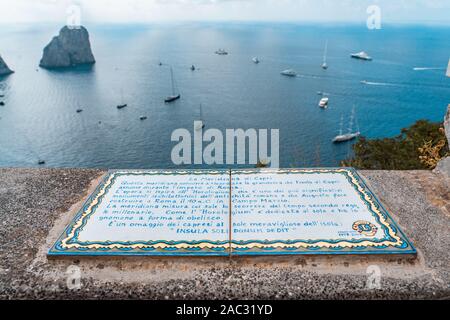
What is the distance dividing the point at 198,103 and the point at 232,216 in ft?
180

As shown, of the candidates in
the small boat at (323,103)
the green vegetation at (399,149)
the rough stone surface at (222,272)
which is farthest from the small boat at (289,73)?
the rough stone surface at (222,272)

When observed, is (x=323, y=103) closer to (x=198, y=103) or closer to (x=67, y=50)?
(x=198, y=103)

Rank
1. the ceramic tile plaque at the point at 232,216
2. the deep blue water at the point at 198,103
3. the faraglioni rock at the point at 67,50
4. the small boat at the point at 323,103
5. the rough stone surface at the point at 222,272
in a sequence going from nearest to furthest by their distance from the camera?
the rough stone surface at the point at 222,272, the ceramic tile plaque at the point at 232,216, the deep blue water at the point at 198,103, the small boat at the point at 323,103, the faraglioni rock at the point at 67,50

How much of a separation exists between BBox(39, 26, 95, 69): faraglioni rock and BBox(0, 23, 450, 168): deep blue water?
18.4ft

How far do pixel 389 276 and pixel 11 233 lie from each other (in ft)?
16.8

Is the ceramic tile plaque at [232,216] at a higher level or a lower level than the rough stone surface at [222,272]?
higher

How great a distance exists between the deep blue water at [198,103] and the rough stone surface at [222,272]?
21.8m

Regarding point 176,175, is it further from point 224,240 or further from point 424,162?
point 424,162

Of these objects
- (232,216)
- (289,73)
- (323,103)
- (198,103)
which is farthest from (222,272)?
(289,73)

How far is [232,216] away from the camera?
511cm

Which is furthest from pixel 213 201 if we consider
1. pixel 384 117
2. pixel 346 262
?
pixel 384 117

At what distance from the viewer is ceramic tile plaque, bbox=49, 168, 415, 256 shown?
4484 mm

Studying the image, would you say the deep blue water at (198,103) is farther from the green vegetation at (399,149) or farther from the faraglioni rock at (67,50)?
the green vegetation at (399,149)

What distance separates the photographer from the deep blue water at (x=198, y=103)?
42.8 meters
